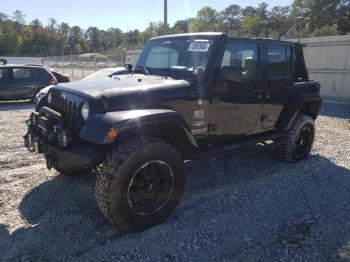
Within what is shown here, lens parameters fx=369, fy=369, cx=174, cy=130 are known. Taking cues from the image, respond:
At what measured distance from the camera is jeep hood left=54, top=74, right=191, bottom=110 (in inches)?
144

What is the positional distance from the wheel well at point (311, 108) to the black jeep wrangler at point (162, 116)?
0.42m

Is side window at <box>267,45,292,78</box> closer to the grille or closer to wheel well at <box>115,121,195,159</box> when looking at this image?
wheel well at <box>115,121,195,159</box>

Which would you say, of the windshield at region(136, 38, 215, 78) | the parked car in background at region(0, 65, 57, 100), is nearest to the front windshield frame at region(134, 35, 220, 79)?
the windshield at region(136, 38, 215, 78)

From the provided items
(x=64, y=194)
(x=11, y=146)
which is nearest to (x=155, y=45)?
(x=64, y=194)

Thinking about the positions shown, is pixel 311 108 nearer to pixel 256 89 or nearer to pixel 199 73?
pixel 256 89

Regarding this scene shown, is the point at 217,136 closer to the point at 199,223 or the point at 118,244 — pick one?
the point at 199,223

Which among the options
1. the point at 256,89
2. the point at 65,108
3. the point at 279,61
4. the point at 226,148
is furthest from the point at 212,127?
the point at 279,61

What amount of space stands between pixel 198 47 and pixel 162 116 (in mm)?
1298

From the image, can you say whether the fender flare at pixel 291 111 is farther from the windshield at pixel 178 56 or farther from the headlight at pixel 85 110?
the headlight at pixel 85 110

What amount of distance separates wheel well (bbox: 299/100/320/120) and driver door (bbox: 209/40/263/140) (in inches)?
49.9

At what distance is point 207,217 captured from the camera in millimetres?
3998

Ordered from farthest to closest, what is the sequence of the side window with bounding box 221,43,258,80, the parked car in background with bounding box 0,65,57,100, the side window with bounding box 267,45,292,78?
the parked car in background with bounding box 0,65,57,100
the side window with bounding box 267,45,292,78
the side window with bounding box 221,43,258,80

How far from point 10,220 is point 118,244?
132 centimetres

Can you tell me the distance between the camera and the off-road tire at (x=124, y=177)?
337 cm
